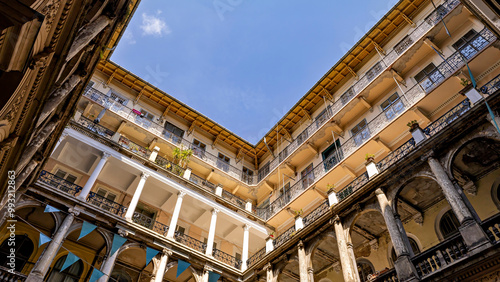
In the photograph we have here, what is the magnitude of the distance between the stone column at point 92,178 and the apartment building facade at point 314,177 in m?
0.07

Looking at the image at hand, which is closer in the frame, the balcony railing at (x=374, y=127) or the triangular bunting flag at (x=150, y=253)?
the triangular bunting flag at (x=150, y=253)

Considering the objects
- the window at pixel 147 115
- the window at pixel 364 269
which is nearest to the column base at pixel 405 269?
the window at pixel 364 269

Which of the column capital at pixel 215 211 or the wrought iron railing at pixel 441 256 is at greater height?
the column capital at pixel 215 211

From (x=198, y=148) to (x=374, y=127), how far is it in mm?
12177

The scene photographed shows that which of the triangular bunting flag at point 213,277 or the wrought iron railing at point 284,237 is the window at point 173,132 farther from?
the wrought iron railing at point 284,237

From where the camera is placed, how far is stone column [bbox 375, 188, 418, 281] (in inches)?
389

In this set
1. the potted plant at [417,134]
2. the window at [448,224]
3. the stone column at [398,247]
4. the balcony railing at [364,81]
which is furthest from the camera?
the balcony railing at [364,81]

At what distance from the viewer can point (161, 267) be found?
15.3 meters

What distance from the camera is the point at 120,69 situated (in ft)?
74.2

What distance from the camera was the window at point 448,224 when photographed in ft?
41.6

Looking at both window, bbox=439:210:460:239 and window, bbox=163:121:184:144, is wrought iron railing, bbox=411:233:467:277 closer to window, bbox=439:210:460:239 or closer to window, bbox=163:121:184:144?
window, bbox=439:210:460:239

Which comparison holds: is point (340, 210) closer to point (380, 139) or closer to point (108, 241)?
point (380, 139)

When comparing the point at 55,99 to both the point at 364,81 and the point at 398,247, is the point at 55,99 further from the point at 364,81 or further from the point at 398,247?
the point at 364,81

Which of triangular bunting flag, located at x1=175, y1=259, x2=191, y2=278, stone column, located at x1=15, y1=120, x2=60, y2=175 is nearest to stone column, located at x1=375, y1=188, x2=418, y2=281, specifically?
triangular bunting flag, located at x1=175, y1=259, x2=191, y2=278
